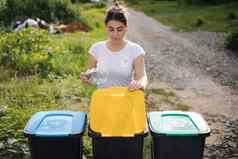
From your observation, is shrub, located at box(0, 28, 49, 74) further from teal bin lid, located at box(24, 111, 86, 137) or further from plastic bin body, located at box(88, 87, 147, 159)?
plastic bin body, located at box(88, 87, 147, 159)

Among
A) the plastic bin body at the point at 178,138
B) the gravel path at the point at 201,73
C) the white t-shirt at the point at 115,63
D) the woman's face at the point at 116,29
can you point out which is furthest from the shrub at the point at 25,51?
the plastic bin body at the point at 178,138

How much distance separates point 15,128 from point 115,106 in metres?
1.82

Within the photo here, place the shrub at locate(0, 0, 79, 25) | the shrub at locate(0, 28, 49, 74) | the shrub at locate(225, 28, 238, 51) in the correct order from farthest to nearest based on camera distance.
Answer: the shrub at locate(0, 0, 79, 25)
the shrub at locate(225, 28, 238, 51)
the shrub at locate(0, 28, 49, 74)

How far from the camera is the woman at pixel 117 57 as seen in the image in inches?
147

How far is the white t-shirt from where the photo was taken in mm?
3828

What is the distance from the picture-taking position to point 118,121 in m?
3.50

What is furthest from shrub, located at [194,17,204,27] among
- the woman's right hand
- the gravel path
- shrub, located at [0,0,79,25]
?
the woman's right hand

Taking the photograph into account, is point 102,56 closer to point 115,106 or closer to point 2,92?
point 115,106

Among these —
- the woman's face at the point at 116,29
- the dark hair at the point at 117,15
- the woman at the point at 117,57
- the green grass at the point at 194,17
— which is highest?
the dark hair at the point at 117,15

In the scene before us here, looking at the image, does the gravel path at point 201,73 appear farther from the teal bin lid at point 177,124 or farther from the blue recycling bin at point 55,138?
the blue recycling bin at point 55,138

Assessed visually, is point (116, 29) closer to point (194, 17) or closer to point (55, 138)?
point (55, 138)

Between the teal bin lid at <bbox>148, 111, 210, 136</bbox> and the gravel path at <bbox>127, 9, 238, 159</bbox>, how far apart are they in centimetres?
146

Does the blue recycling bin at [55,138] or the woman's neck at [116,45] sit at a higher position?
the woman's neck at [116,45]

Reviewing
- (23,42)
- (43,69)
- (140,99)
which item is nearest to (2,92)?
(43,69)
